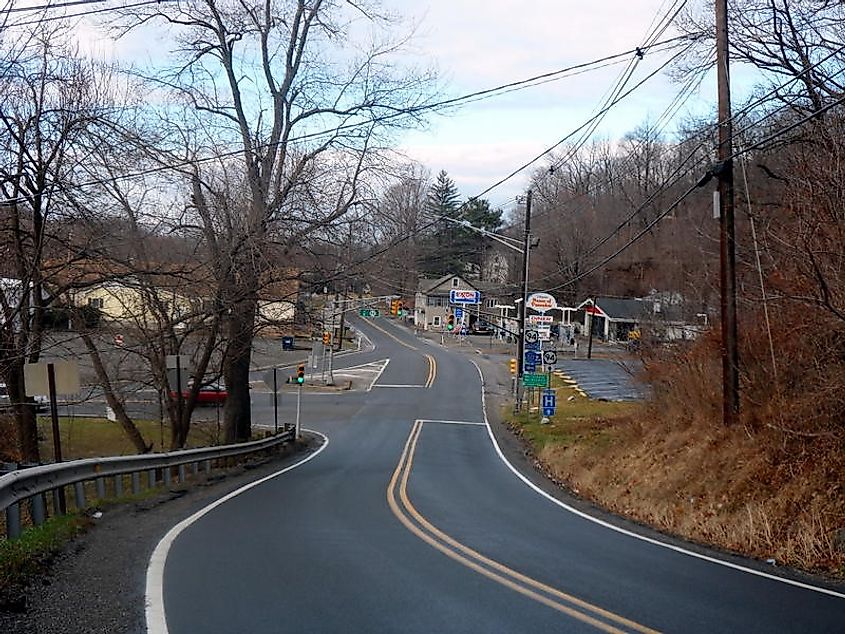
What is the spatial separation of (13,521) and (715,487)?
11.6 meters

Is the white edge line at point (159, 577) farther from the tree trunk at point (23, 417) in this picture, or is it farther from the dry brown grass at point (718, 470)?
the dry brown grass at point (718, 470)

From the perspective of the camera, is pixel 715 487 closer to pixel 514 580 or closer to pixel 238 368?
pixel 514 580

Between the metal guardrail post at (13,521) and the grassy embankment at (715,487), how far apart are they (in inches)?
349

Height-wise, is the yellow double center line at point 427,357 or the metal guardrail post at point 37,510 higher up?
the metal guardrail post at point 37,510

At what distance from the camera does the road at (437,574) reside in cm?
687

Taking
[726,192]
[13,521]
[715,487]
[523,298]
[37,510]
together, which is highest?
[726,192]

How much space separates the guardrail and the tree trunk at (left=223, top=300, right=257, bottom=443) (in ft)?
12.4

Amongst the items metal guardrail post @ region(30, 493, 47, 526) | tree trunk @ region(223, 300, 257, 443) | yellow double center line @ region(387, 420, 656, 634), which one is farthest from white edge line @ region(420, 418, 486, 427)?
metal guardrail post @ region(30, 493, 47, 526)

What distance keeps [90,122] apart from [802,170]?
12.3 metres

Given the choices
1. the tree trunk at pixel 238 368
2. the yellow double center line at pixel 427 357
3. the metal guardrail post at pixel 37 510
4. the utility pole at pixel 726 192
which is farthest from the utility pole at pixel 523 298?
the metal guardrail post at pixel 37 510

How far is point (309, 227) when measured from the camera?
2284cm

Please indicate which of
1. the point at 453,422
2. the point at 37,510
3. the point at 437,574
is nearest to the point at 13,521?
the point at 37,510

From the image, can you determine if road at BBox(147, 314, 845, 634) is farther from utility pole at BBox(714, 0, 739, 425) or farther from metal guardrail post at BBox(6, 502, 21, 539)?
utility pole at BBox(714, 0, 739, 425)

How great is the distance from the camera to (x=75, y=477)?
37.8 ft
